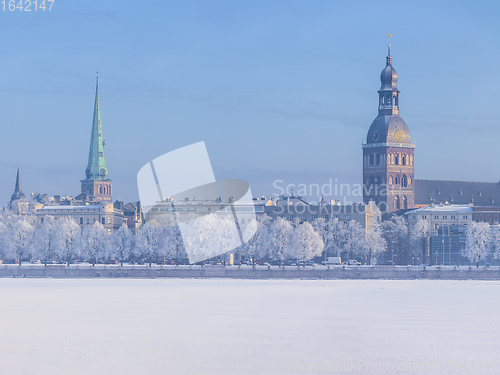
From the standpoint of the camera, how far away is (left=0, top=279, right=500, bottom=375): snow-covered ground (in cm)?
3325

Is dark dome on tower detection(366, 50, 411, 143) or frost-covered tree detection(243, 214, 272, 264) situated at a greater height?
dark dome on tower detection(366, 50, 411, 143)

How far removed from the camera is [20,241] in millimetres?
104875

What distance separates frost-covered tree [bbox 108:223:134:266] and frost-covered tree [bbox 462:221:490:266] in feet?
120

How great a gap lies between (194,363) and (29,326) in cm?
1268

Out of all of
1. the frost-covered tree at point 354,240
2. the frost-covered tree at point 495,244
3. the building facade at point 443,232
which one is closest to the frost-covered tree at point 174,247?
the frost-covered tree at point 354,240

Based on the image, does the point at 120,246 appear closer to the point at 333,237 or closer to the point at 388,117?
the point at 333,237

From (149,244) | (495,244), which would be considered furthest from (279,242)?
(495,244)

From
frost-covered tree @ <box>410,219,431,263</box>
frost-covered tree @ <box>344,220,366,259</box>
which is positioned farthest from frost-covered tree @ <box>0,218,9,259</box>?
frost-covered tree @ <box>410,219,431,263</box>

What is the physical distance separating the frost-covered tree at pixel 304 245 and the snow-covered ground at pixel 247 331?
3128 cm

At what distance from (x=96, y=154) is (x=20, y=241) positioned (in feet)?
206

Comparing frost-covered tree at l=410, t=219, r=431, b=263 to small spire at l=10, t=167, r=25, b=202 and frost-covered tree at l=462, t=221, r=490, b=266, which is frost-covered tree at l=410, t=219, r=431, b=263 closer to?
frost-covered tree at l=462, t=221, r=490, b=266

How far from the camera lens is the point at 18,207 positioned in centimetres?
16112

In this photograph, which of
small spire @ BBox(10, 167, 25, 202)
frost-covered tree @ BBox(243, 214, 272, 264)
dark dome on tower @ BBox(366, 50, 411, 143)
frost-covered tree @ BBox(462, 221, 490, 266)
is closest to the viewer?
frost-covered tree @ BBox(243, 214, 272, 264)

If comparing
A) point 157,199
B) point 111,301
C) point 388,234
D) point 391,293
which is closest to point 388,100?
point 388,234
